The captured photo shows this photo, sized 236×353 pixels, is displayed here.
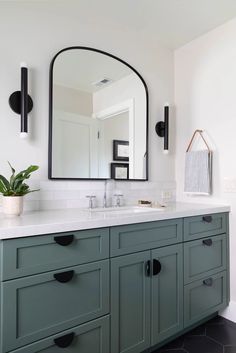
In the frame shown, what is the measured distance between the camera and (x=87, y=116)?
194 centimetres

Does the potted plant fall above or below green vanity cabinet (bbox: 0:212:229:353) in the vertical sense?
above

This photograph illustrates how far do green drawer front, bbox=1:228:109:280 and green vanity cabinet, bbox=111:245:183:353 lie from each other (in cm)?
15

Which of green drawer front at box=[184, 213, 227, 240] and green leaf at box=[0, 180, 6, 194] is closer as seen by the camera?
green leaf at box=[0, 180, 6, 194]

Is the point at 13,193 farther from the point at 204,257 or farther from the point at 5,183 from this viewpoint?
the point at 204,257

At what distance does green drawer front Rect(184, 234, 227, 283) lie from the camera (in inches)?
69.3

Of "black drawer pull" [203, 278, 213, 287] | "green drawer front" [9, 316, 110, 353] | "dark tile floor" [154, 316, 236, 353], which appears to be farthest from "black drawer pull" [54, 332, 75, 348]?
"black drawer pull" [203, 278, 213, 287]

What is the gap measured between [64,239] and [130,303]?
59 centimetres

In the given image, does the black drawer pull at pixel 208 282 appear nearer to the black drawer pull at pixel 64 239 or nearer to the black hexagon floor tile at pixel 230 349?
the black hexagon floor tile at pixel 230 349

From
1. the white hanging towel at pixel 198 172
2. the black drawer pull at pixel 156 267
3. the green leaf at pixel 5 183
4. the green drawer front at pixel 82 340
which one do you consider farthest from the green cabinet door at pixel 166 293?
the green leaf at pixel 5 183

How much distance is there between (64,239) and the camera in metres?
1.18

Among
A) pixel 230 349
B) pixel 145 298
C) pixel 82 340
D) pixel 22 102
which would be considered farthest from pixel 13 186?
pixel 230 349

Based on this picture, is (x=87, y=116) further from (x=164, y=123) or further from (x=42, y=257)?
(x=42, y=257)

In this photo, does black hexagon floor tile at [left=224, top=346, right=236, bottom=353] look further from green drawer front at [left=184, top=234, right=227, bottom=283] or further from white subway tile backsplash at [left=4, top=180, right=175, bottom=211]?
white subway tile backsplash at [left=4, top=180, right=175, bottom=211]

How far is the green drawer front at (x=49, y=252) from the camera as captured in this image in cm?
104
